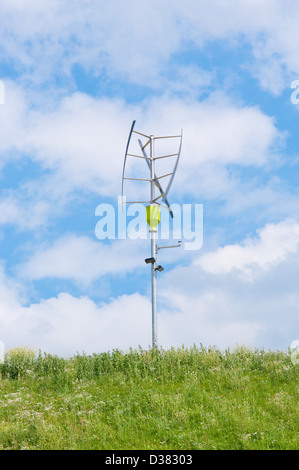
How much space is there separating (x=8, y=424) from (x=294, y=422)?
7.80 meters

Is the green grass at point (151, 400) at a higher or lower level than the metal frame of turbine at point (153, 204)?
lower

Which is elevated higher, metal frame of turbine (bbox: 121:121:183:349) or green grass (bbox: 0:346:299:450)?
metal frame of turbine (bbox: 121:121:183:349)

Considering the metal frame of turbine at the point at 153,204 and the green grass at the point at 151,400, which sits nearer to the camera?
the green grass at the point at 151,400

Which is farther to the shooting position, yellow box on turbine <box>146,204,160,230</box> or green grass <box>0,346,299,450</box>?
yellow box on turbine <box>146,204,160,230</box>

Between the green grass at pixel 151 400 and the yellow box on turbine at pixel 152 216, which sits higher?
the yellow box on turbine at pixel 152 216

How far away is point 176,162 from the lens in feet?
77.6

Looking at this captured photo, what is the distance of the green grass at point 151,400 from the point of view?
1201 cm

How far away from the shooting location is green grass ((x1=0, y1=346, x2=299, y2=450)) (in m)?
12.0

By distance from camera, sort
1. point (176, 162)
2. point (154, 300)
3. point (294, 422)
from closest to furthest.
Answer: point (294, 422), point (154, 300), point (176, 162)

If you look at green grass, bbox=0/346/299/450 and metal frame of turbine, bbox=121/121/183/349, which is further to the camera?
metal frame of turbine, bbox=121/121/183/349

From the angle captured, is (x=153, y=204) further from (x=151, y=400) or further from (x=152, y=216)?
(x=151, y=400)
